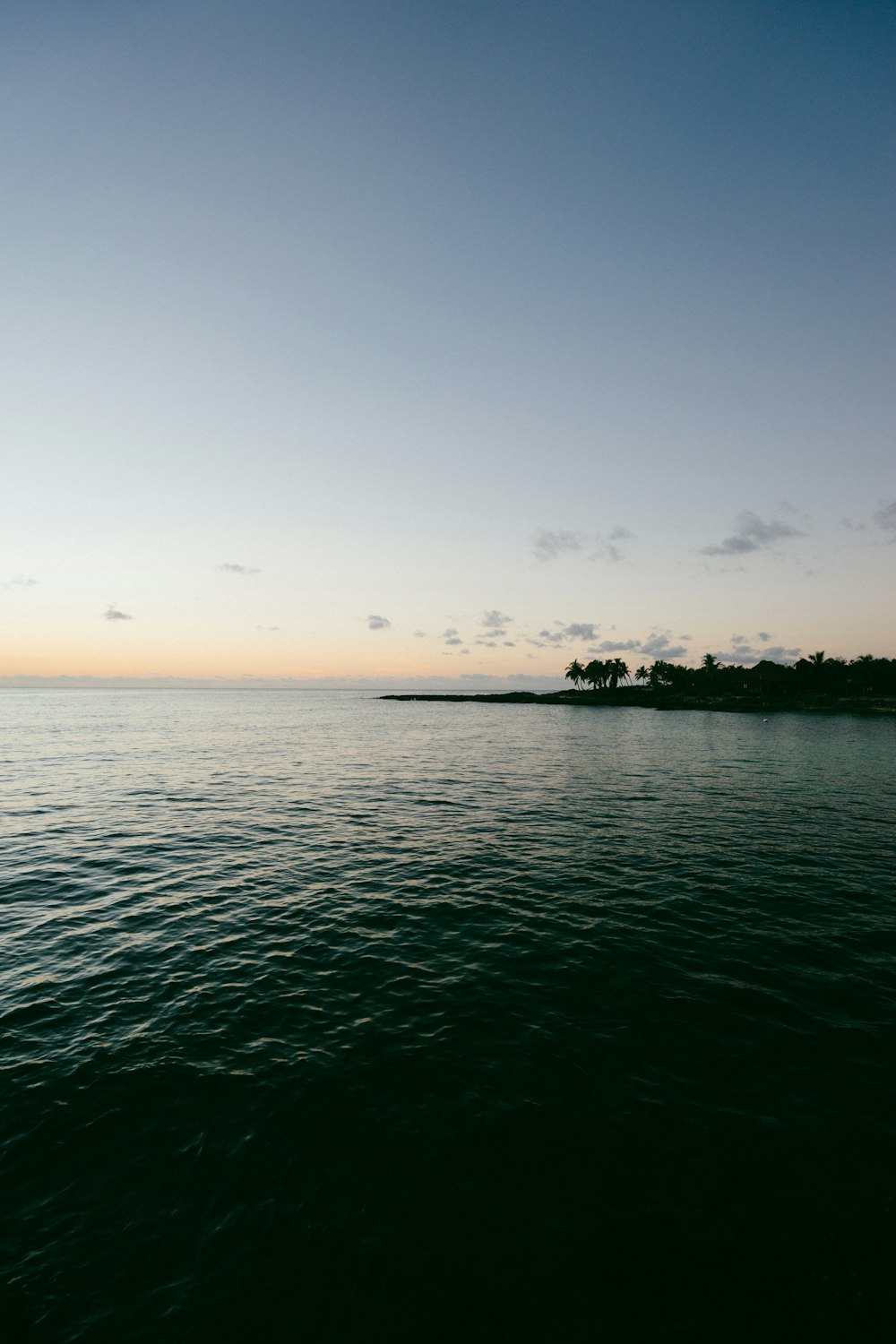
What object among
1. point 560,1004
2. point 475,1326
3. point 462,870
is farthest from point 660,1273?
point 462,870

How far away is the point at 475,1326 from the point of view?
27.2 feet

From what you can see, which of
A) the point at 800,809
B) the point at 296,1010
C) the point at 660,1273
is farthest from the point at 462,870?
the point at 800,809

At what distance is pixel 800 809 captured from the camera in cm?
4159

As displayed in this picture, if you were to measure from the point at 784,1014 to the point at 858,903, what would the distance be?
1149 centimetres

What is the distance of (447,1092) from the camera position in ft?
41.6

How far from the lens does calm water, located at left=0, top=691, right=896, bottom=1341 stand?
8.72 m

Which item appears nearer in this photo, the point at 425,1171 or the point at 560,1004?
the point at 425,1171

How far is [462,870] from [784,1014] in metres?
14.8

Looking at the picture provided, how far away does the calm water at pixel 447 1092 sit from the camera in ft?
28.6

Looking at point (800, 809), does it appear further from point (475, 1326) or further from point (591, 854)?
point (475, 1326)

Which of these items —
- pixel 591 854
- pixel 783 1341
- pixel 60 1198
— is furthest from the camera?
pixel 591 854

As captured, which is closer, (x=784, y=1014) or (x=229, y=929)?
(x=784, y=1014)

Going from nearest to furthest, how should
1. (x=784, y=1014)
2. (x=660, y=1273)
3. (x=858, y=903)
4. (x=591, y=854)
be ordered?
(x=660, y=1273) < (x=784, y=1014) < (x=858, y=903) < (x=591, y=854)

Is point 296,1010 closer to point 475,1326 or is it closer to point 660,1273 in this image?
point 475,1326
